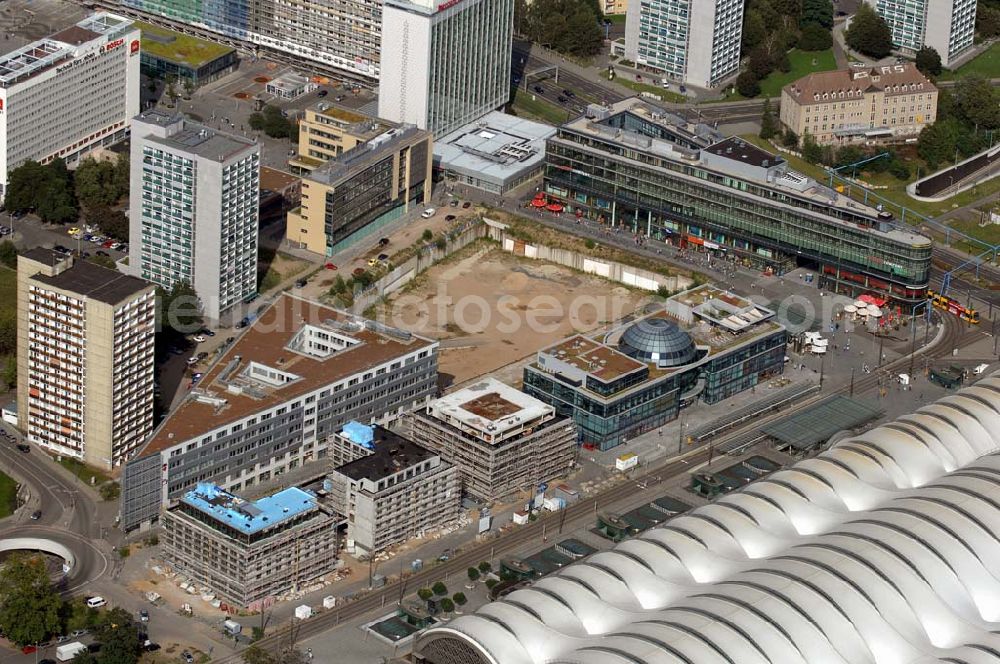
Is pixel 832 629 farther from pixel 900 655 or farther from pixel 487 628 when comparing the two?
pixel 487 628

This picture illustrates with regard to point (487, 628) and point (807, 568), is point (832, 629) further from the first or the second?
point (487, 628)

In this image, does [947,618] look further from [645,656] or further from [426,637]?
[426,637]

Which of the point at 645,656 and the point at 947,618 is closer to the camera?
the point at 645,656

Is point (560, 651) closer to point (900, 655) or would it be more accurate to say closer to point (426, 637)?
point (426, 637)

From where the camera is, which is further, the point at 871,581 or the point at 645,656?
the point at 871,581

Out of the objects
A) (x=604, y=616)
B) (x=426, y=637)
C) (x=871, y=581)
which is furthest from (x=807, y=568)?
(x=426, y=637)

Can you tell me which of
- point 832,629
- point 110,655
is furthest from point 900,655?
point 110,655

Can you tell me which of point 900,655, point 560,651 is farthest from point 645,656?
point 900,655
